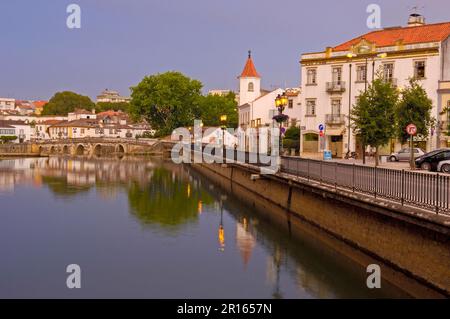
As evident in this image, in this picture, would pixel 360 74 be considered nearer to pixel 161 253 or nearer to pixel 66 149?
pixel 161 253

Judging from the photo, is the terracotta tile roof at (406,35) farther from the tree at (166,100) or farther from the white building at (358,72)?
the tree at (166,100)

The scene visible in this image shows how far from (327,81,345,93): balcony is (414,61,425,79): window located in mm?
6893

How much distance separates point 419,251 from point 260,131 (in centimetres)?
5839

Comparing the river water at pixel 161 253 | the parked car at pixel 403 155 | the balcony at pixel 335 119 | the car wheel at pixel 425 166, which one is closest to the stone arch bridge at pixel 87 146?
the balcony at pixel 335 119

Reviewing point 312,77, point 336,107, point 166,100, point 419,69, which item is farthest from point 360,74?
point 166,100

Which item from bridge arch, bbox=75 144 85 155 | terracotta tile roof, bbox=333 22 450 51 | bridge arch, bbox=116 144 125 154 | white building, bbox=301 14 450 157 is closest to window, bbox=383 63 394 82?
white building, bbox=301 14 450 157

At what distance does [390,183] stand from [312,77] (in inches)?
1491

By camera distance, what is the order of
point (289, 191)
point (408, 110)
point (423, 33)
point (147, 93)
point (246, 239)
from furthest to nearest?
point (147, 93) < point (423, 33) < point (408, 110) < point (289, 191) < point (246, 239)

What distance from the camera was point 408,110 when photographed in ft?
114

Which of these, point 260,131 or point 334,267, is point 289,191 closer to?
point 334,267

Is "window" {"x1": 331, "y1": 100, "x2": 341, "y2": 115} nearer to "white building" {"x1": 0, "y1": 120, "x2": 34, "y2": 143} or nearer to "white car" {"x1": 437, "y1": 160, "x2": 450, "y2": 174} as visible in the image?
"white car" {"x1": 437, "y1": 160, "x2": 450, "y2": 174}

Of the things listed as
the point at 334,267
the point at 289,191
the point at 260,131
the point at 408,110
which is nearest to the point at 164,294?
the point at 334,267
